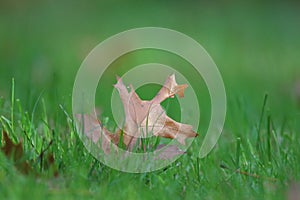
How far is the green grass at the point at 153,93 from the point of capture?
5.10ft

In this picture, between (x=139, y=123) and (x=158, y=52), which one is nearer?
(x=139, y=123)

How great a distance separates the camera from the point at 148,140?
68.9 inches

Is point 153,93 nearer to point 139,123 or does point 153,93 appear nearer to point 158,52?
point 158,52

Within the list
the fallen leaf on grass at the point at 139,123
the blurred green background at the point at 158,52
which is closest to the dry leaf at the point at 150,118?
the fallen leaf on grass at the point at 139,123

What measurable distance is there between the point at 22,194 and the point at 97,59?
3.02 metres

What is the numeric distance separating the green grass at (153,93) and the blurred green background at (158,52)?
1 centimetres

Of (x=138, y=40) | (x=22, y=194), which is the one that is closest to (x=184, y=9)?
(x=138, y=40)

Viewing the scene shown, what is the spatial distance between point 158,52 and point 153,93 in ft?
3.70

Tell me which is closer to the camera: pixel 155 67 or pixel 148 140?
pixel 148 140

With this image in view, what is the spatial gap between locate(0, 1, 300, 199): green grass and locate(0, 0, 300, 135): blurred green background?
0.04 ft

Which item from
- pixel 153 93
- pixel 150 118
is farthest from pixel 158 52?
pixel 150 118

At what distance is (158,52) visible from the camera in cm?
464

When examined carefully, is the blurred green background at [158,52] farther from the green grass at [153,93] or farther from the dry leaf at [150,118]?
the dry leaf at [150,118]

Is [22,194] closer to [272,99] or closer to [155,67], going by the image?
[272,99]
